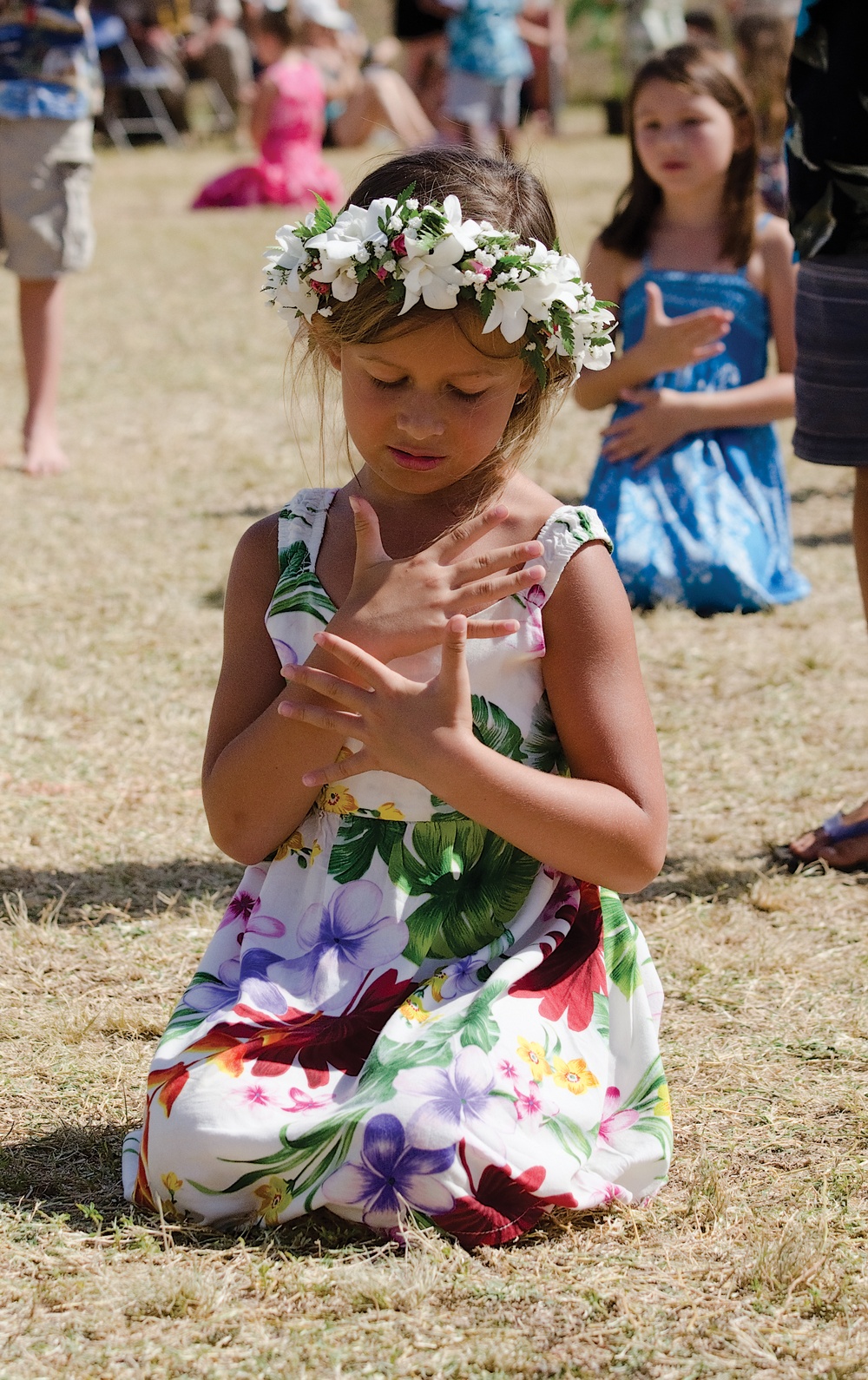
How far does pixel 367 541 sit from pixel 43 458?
4.34 m

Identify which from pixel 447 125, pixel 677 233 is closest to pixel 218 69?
pixel 447 125

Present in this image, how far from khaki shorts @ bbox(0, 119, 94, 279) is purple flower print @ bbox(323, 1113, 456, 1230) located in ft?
14.5

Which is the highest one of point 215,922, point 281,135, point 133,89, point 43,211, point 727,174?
point 133,89

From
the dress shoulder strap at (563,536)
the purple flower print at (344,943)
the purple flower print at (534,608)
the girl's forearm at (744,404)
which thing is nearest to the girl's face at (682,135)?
the girl's forearm at (744,404)

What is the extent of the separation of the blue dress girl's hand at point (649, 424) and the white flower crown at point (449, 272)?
2.75 m

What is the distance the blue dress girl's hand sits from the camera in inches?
188

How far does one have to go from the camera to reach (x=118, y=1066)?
238cm

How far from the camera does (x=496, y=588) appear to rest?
1894 mm

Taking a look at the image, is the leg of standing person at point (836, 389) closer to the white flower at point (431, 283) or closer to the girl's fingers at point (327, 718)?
the white flower at point (431, 283)

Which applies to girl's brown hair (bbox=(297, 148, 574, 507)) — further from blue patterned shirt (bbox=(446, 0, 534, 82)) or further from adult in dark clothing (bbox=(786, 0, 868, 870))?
blue patterned shirt (bbox=(446, 0, 534, 82))

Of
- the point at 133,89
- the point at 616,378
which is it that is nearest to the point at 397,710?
the point at 616,378

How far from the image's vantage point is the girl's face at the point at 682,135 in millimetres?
4590

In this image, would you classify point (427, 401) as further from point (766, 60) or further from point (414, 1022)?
point (766, 60)

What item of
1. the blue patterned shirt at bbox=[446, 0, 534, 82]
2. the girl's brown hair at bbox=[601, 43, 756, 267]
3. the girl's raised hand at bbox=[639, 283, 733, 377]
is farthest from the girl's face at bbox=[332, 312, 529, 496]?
the blue patterned shirt at bbox=[446, 0, 534, 82]
